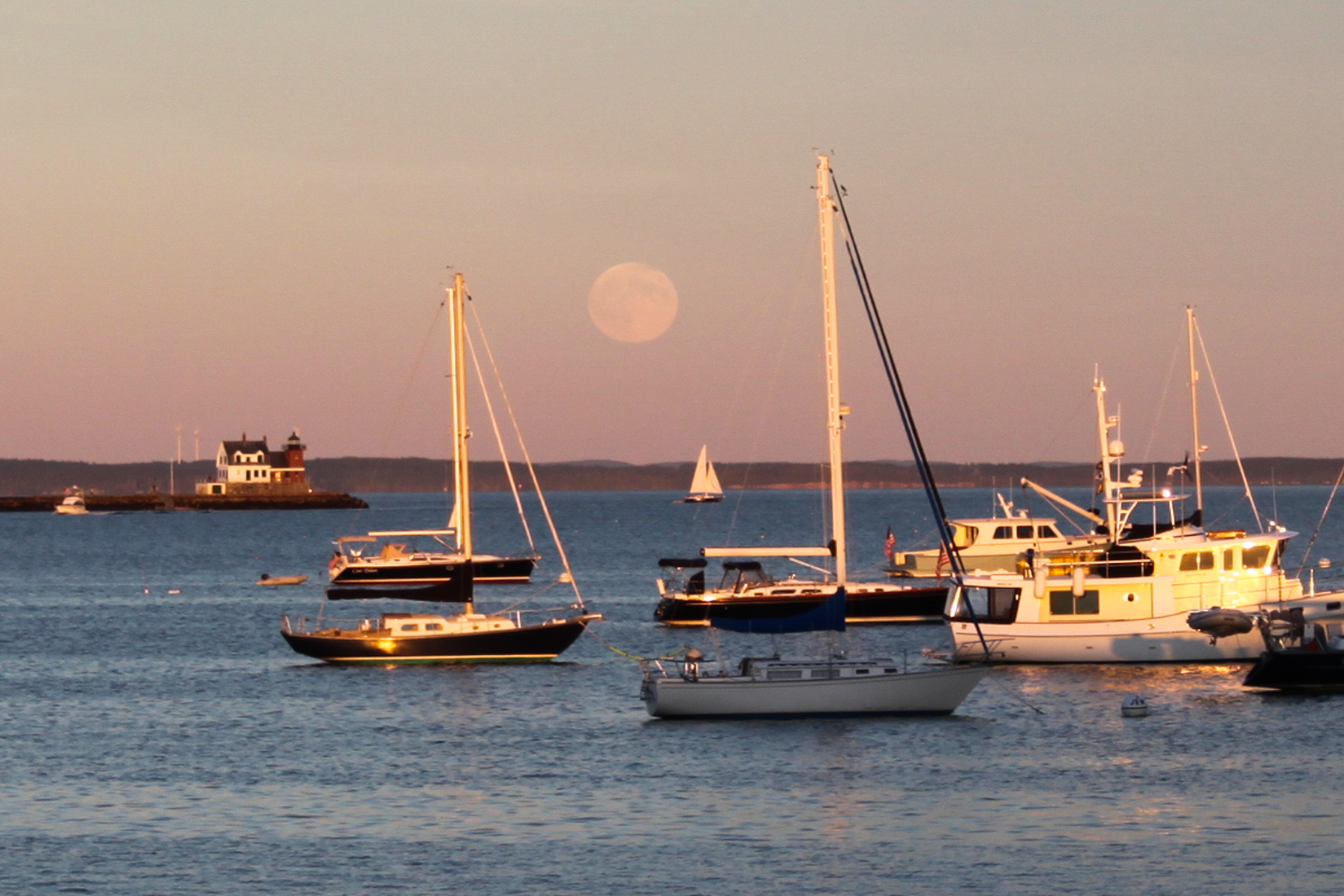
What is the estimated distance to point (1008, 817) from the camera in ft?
112

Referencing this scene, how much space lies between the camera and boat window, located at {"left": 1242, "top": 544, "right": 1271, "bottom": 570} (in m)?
56.9

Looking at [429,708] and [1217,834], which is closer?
[1217,834]

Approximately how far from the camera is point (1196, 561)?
56062 mm

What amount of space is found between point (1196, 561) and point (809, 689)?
17157 millimetres

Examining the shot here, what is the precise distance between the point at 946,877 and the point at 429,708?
23.2 meters

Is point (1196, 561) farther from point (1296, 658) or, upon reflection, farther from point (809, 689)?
point (809, 689)

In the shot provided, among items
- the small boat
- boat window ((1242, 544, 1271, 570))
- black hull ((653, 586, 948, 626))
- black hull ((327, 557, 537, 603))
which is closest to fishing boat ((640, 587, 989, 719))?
boat window ((1242, 544, 1271, 570))

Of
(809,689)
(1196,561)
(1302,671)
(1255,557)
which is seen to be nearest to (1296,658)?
(1302,671)

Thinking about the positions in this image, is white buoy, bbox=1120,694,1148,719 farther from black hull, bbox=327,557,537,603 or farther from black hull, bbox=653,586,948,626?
black hull, bbox=653,586,948,626

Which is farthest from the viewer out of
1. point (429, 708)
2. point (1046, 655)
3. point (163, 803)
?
point (1046, 655)

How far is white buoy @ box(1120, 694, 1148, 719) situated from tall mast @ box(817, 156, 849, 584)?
14.6 metres

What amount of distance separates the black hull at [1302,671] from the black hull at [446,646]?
20.6m

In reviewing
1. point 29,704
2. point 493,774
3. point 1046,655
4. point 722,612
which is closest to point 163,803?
point 493,774

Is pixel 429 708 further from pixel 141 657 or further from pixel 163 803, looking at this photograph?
pixel 141 657
